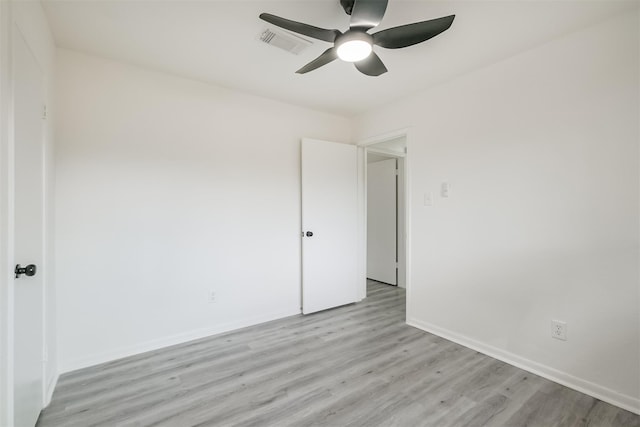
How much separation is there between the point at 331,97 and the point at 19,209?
8.81ft

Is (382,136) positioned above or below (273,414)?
above

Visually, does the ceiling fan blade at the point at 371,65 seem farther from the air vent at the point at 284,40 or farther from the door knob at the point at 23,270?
the door knob at the point at 23,270

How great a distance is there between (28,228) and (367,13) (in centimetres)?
207

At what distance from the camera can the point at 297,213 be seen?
11.3ft

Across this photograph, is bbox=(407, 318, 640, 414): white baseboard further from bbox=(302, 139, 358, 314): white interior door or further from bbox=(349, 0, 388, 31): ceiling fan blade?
bbox=(349, 0, 388, 31): ceiling fan blade

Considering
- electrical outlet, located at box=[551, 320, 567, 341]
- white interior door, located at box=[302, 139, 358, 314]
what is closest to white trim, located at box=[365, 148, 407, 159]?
white interior door, located at box=[302, 139, 358, 314]

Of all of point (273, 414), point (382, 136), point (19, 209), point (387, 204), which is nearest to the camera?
point (19, 209)

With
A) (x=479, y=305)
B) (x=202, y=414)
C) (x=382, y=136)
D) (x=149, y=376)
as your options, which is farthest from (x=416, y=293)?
(x=149, y=376)

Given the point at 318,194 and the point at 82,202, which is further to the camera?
the point at 318,194

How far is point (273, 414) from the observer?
5.77 ft

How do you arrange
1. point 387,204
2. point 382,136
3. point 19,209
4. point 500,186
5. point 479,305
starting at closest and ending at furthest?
point 19,209, point 500,186, point 479,305, point 382,136, point 387,204

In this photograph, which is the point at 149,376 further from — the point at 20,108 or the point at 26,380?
the point at 20,108

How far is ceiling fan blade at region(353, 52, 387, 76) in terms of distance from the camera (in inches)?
74.3

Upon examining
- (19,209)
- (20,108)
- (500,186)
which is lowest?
(19,209)
